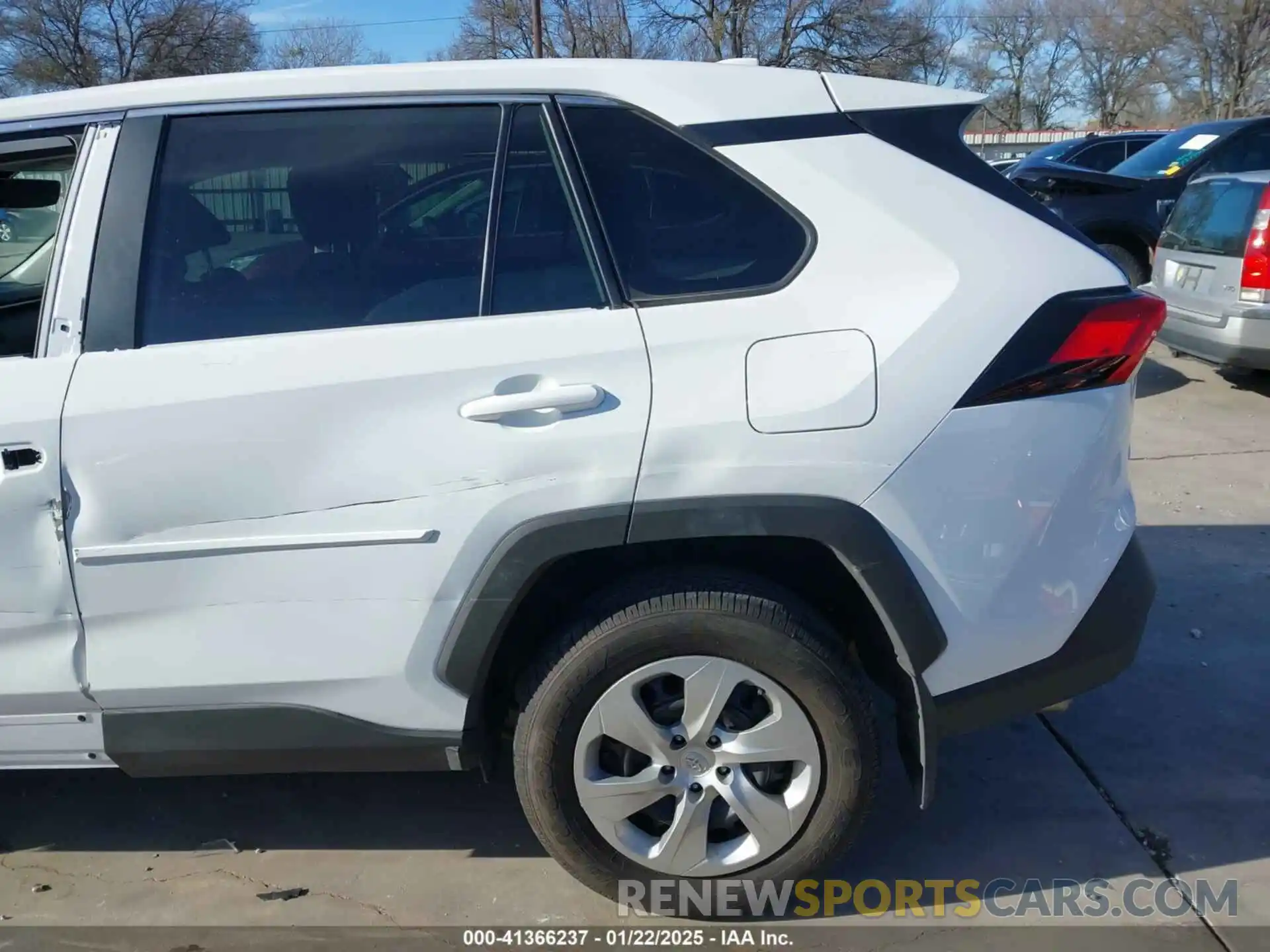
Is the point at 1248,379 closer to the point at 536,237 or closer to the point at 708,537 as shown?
the point at 708,537

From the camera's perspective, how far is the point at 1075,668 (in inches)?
102

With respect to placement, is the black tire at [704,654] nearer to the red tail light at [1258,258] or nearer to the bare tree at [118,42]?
the red tail light at [1258,258]

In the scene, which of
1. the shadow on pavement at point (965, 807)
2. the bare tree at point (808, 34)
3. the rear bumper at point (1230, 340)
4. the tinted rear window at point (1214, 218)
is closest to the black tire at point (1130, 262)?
the tinted rear window at point (1214, 218)

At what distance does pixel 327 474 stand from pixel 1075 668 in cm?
174

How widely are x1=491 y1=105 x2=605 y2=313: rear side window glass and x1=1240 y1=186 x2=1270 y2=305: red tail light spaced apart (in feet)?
19.5

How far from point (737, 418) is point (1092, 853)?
62.3 inches

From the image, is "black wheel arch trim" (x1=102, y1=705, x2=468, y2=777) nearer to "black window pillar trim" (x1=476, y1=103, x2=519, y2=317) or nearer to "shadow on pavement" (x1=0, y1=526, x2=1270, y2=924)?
"shadow on pavement" (x1=0, y1=526, x2=1270, y2=924)

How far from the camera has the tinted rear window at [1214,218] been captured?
710 centimetres

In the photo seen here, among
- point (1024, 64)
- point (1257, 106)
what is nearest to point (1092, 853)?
point (1257, 106)

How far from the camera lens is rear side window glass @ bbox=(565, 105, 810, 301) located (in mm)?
2447

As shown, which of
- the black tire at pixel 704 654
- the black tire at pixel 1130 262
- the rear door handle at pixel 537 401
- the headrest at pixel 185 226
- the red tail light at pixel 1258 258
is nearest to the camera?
the rear door handle at pixel 537 401

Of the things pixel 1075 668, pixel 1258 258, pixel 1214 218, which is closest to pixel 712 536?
pixel 1075 668

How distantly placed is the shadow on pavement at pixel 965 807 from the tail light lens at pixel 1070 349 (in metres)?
1.26
